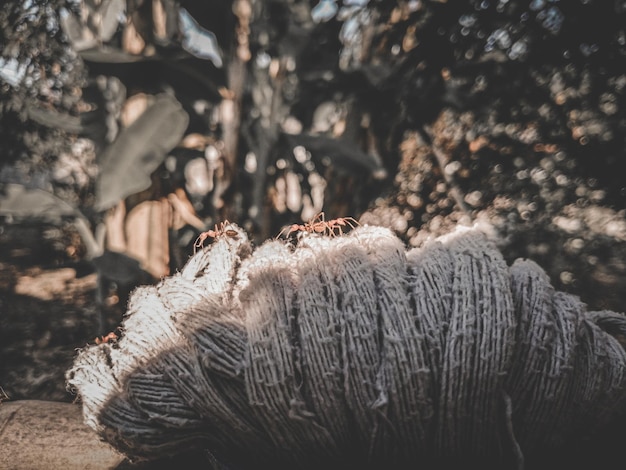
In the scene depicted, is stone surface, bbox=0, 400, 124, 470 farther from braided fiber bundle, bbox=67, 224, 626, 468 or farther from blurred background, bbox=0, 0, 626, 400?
blurred background, bbox=0, 0, 626, 400

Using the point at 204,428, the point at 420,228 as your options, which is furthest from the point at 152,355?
the point at 420,228

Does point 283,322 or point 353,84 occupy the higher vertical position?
point 353,84

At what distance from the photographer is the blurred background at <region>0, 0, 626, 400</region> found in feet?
7.59

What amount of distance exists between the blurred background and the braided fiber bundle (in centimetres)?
173

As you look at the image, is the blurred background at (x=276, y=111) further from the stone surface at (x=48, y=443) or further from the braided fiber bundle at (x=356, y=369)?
the braided fiber bundle at (x=356, y=369)

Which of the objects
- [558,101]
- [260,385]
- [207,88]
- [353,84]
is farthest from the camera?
[558,101]

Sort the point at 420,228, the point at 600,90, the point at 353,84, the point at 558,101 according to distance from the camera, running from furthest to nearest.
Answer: the point at 420,228 → the point at 558,101 → the point at 353,84 → the point at 600,90

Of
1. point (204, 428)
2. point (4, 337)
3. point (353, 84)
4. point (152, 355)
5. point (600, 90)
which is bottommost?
point (204, 428)

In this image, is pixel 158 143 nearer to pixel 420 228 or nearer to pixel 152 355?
pixel 152 355

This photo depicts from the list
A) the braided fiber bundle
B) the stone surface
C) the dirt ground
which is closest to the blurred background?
the dirt ground

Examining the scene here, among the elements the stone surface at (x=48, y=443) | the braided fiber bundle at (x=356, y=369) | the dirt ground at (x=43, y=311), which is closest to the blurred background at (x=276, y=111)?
the dirt ground at (x=43, y=311)

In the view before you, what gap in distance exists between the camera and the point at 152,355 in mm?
636

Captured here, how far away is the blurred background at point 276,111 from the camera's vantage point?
2.31 metres

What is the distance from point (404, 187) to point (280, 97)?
61.8 inches
